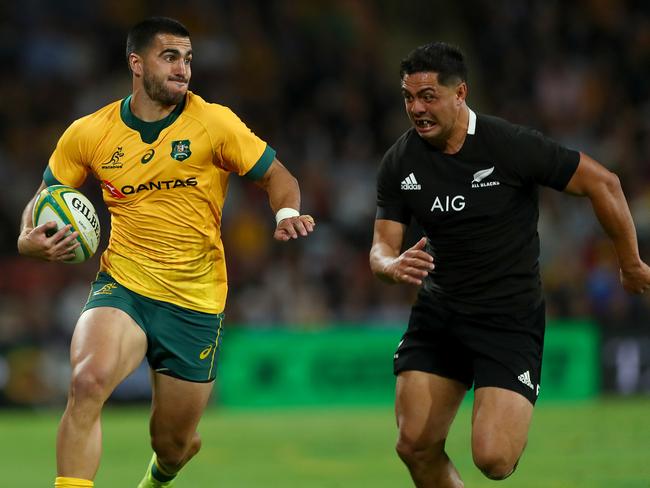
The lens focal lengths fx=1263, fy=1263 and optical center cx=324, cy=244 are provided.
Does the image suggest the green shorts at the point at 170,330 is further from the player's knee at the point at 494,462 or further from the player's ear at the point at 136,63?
the player's knee at the point at 494,462

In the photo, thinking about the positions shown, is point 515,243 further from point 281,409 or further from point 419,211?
point 281,409

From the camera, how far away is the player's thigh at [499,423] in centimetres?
646

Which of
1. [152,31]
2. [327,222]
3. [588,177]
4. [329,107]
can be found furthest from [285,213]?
[329,107]

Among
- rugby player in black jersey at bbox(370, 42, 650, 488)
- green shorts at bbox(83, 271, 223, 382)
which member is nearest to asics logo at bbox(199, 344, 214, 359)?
green shorts at bbox(83, 271, 223, 382)

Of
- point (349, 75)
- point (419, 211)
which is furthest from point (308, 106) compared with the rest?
point (419, 211)

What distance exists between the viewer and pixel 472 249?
673 cm

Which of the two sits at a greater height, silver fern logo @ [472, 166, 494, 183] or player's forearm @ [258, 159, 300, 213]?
silver fern logo @ [472, 166, 494, 183]

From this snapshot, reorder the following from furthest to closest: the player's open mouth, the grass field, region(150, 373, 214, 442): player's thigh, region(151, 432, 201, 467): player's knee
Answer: the grass field, region(151, 432, 201, 467): player's knee, region(150, 373, 214, 442): player's thigh, the player's open mouth

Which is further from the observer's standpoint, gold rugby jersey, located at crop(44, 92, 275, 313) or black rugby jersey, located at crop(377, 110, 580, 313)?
gold rugby jersey, located at crop(44, 92, 275, 313)

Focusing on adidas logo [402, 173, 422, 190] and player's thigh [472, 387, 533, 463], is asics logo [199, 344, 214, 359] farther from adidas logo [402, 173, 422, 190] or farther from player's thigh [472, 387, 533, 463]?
player's thigh [472, 387, 533, 463]

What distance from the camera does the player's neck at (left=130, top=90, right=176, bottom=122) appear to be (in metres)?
6.90

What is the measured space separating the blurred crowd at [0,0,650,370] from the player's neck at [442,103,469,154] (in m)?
8.66

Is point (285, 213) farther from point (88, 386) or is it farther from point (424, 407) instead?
point (88, 386)

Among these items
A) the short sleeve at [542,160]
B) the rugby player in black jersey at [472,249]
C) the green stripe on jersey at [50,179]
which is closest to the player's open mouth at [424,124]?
the rugby player in black jersey at [472,249]
